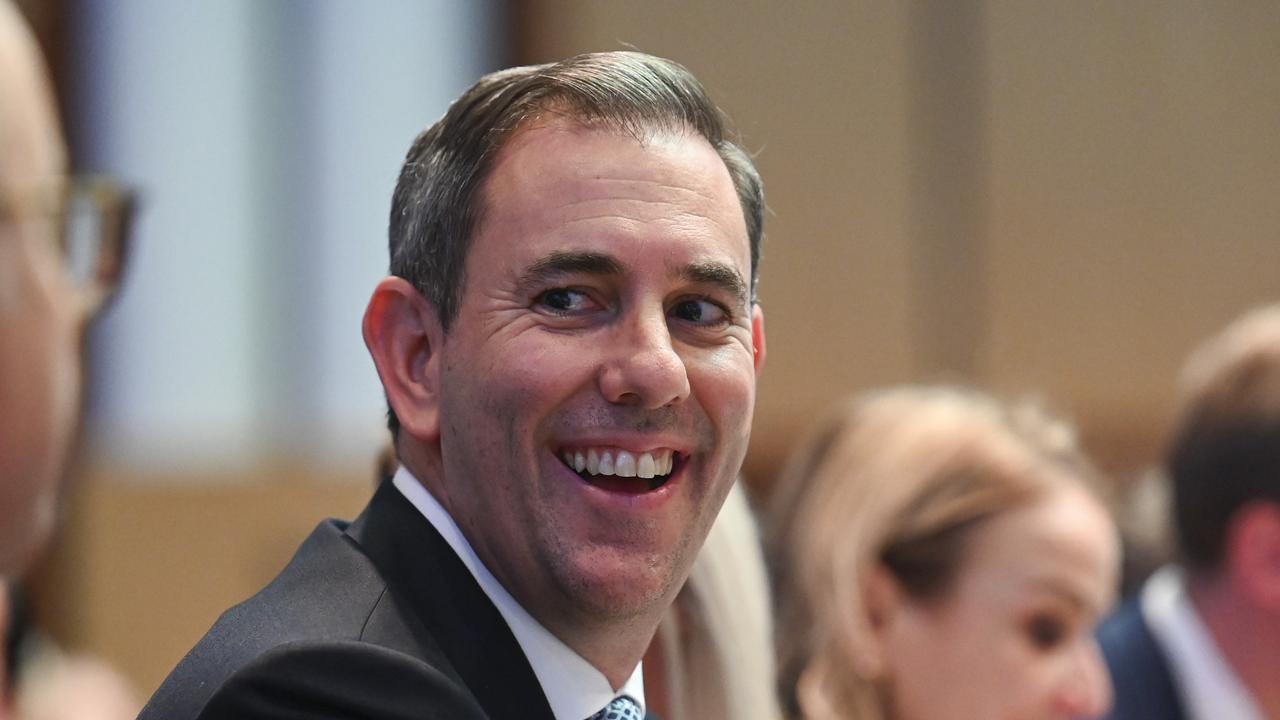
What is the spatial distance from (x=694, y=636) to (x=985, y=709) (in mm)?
826

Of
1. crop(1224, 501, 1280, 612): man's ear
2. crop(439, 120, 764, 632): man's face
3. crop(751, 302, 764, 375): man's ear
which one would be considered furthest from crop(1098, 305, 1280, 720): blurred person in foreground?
crop(439, 120, 764, 632): man's face

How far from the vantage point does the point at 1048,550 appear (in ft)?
9.21

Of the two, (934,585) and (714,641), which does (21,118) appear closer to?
(714,641)

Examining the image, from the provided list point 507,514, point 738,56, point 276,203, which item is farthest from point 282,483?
point 507,514

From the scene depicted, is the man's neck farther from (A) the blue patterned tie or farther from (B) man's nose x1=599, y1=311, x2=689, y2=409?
(B) man's nose x1=599, y1=311, x2=689, y2=409

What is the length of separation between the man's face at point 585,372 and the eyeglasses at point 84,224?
41 cm

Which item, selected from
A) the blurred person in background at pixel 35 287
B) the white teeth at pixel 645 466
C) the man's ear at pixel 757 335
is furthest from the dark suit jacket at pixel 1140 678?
the blurred person in background at pixel 35 287

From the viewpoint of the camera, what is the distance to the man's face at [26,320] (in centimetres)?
154

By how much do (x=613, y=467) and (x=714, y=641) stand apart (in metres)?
0.73

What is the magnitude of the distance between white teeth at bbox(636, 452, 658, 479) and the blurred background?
462 cm

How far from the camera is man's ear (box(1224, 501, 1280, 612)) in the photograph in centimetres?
331

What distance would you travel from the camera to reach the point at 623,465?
4.80 ft

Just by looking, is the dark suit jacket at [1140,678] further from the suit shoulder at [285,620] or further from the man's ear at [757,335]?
the suit shoulder at [285,620]

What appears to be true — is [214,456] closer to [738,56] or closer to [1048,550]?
[738,56]
